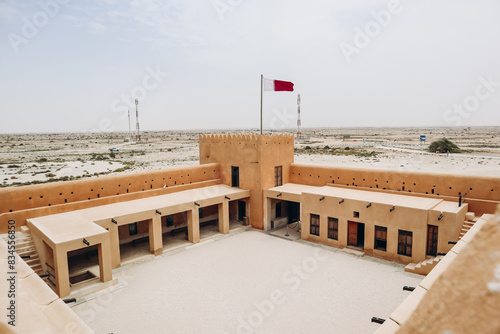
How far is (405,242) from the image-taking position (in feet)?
47.4

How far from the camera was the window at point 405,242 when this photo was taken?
47.1 ft

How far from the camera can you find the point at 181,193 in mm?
19156

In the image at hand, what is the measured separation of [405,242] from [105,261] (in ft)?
41.5

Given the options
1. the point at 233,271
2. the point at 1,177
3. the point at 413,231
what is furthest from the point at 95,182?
the point at 1,177

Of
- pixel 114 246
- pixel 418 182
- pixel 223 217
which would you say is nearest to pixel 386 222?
pixel 418 182

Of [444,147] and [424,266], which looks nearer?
[424,266]

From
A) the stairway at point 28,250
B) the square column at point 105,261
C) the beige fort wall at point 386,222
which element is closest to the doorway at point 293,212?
the beige fort wall at point 386,222

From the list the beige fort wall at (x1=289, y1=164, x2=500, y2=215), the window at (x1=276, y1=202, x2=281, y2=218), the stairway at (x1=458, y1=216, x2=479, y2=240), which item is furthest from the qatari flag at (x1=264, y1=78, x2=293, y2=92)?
the stairway at (x1=458, y1=216, x2=479, y2=240)

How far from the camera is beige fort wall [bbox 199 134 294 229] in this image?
19484 millimetres

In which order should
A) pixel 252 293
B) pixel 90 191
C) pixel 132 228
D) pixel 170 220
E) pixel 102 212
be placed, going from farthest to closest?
pixel 170 220 < pixel 132 228 < pixel 90 191 < pixel 102 212 < pixel 252 293

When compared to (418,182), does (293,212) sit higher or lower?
lower

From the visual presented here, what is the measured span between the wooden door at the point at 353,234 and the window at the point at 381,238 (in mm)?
1057

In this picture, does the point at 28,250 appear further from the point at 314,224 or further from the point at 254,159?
the point at 314,224

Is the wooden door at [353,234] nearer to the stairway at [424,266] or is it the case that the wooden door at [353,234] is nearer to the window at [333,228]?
the window at [333,228]
